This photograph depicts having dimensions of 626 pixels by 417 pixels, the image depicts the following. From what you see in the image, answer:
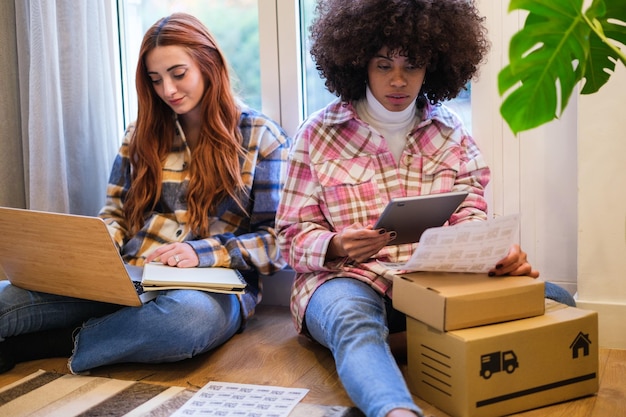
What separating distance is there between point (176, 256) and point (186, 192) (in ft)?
0.73

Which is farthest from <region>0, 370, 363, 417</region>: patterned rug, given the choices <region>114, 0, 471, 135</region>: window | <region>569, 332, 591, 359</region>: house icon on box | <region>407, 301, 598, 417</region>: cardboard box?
<region>114, 0, 471, 135</region>: window

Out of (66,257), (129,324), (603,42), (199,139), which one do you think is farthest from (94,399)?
(603,42)

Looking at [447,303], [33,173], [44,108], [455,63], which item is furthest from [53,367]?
[455,63]

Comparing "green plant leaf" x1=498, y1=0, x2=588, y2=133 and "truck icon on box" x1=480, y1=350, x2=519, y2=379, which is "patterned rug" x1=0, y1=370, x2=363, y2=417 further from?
"green plant leaf" x1=498, y1=0, x2=588, y2=133

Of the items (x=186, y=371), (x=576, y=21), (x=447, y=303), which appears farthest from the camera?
(x=186, y=371)

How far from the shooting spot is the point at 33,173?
2.18 m

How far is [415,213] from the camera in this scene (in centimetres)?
147

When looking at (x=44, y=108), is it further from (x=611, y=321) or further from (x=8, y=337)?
(x=611, y=321)

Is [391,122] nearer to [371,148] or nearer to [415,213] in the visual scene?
[371,148]

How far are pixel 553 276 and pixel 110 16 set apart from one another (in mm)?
1476

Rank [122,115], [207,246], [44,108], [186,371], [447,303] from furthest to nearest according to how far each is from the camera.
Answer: [122,115] → [44,108] → [207,246] → [186,371] → [447,303]

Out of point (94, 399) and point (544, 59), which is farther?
point (94, 399)

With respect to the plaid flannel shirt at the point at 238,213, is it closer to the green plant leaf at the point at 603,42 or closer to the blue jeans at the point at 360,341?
the blue jeans at the point at 360,341

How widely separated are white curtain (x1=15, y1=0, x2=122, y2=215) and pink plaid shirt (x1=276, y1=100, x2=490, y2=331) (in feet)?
2.48
